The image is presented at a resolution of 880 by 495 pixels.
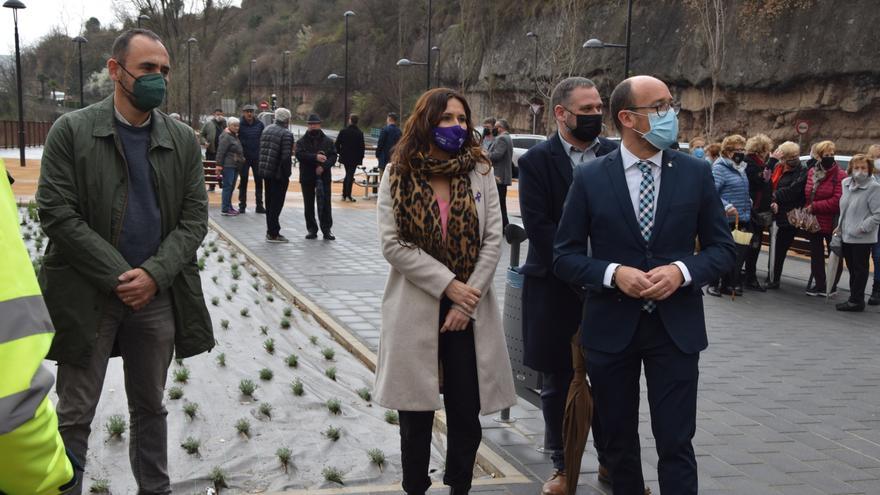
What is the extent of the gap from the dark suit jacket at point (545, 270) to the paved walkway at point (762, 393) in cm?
72

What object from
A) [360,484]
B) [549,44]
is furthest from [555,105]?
[549,44]

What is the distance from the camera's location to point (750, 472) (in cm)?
510

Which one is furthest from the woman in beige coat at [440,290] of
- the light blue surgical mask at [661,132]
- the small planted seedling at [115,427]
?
the small planted seedling at [115,427]

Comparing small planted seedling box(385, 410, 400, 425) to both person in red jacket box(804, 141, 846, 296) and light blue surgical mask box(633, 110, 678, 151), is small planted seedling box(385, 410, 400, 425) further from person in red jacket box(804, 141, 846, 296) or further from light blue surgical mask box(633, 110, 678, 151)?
person in red jacket box(804, 141, 846, 296)

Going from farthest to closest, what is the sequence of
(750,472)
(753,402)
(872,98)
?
(872,98) → (753,402) → (750,472)

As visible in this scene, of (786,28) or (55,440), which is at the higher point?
(786,28)

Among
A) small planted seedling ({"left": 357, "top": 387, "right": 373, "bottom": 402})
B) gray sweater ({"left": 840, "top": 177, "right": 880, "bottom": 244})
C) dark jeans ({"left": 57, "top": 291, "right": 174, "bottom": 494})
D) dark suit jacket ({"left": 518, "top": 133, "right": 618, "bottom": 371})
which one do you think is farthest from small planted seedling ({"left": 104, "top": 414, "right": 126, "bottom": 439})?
gray sweater ({"left": 840, "top": 177, "right": 880, "bottom": 244})

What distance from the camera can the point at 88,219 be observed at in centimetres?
383

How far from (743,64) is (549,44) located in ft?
54.6

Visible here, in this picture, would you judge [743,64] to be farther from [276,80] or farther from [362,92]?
[276,80]

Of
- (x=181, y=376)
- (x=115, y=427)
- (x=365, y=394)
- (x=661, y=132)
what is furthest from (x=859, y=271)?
(x=115, y=427)

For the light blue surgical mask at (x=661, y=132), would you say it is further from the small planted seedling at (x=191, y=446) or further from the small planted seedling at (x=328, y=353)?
the small planted seedling at (x=328, y=353)

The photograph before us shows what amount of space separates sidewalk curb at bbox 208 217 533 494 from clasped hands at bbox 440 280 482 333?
110 centimetres

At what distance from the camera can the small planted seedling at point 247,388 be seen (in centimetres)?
607
